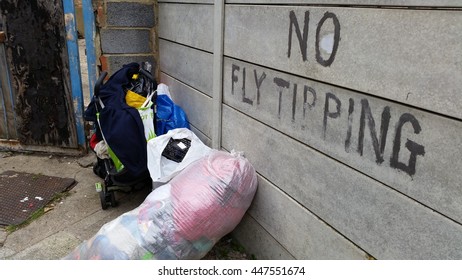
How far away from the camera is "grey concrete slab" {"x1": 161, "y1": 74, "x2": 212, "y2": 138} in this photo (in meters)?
2.93

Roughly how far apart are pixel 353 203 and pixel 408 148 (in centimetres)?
38

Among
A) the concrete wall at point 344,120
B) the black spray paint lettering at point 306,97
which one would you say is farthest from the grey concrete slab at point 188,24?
the black spray paint lettering at point 306,97

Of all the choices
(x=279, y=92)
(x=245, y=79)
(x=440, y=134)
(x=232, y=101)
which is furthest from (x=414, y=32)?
(x=232, y=101)

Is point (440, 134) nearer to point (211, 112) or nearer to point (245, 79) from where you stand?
point (245, 79)

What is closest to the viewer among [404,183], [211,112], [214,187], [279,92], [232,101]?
[404,183]

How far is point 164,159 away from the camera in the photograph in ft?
8.77

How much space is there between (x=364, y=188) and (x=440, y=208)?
33 cm

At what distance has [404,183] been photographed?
4.63 feet

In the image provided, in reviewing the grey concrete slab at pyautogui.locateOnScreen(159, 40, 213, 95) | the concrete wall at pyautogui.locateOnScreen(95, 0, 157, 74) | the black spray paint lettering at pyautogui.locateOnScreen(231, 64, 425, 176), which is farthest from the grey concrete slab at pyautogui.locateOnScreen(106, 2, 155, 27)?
the black spray paint lettering at pyautogui.locateOnScreen(231, 64, 425, 176)

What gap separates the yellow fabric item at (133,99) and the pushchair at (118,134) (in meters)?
0.02

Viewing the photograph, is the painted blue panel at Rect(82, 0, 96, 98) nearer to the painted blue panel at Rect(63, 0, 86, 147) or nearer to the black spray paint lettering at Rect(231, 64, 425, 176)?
the painted blue panel at Rect(63, 0, 86, 147)

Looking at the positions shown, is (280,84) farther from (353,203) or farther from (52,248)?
(52,248)

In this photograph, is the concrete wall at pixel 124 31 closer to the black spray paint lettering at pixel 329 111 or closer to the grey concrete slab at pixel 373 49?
the grey concrete slab at pixel 373 49

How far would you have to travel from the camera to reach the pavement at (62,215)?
2.68 m
